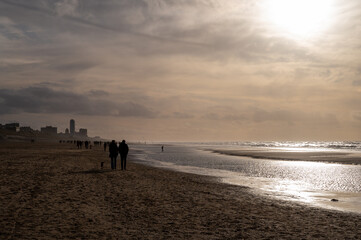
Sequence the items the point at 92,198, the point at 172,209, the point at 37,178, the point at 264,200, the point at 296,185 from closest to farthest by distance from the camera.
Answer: the point at 172,209 → the point at 92,198 → the point at 264,200 → the point at 37,178 → the point at 296,185

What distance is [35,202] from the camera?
1198cm

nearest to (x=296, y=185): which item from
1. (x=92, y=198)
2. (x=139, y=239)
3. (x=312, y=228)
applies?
(x=312, y=228)

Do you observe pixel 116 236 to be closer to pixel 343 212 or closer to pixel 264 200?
pixel 264 200

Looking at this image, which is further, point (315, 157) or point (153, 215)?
point (315, 157)

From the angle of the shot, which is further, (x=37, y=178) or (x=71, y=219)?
(x=37, y=178)

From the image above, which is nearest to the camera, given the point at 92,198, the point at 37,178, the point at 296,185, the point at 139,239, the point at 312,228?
the point at 139,239

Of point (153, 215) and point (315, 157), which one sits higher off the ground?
point (153, 215)

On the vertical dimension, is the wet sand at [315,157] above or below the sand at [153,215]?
below

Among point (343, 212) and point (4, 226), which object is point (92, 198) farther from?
point (343, 212)

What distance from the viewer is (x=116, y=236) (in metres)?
8.39

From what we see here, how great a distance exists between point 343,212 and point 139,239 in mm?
→ 8760

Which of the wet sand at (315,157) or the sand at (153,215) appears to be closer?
the sand at (153,215)

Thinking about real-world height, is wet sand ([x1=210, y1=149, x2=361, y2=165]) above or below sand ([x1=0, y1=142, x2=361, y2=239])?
below

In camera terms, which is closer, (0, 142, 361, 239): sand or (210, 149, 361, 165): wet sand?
(0, 142, 361, 239): sand
